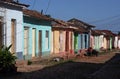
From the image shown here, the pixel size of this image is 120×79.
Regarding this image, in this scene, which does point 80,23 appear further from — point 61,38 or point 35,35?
point 35,35

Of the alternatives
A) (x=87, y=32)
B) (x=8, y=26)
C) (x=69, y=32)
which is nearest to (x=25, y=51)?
(x=8, y=26)

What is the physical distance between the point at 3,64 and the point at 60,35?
21036mm

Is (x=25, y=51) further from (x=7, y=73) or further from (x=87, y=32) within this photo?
(x=87, y=32)

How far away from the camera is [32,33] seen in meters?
28.6

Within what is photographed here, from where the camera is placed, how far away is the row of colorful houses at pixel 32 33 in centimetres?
2206

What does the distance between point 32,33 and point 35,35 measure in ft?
2.51

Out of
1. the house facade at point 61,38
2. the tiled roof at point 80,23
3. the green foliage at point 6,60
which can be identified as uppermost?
the tiled roof at point 80,23

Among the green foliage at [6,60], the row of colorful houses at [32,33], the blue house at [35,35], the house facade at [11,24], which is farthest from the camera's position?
the blue house at [35,35]

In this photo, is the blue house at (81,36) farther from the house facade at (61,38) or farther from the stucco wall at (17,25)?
the stucco wall at (17,25)

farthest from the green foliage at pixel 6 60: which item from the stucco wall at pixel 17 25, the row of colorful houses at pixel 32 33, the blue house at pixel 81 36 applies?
the blue house at pixel 81 36

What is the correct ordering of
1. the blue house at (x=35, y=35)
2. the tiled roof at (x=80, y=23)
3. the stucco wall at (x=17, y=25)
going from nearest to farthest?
the stucco wall at (x=17, y=25)
the blue house at (x=35, y=35)
the tiled roof at (x=80, y=23)

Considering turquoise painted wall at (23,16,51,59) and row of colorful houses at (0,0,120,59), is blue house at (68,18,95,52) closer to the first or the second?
row of colorful houses at (0,0,120,59)

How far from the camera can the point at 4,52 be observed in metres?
17.6

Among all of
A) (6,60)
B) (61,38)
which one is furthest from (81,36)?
(6,60)
